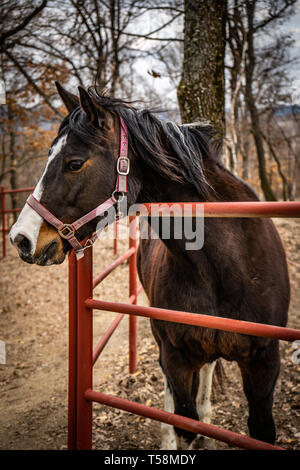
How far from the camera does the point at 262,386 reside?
66.0 inches

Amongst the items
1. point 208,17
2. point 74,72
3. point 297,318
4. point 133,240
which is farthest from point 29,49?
point 297,318

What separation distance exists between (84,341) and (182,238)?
2.31 feet

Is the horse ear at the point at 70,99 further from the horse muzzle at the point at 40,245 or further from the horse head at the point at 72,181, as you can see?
the horse muzzle at the point at 40,245

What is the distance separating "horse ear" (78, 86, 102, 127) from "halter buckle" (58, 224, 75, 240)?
502mm

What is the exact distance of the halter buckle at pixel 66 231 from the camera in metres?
1.36

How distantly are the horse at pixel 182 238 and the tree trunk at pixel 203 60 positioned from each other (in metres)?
1.54

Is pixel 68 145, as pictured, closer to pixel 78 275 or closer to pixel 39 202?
pixel 39 202

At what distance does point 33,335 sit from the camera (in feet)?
14.0

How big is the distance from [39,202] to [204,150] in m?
0.95

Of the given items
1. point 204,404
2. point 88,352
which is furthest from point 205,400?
point 88,352

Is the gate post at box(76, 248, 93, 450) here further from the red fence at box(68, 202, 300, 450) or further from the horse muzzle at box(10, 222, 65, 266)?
the horse muzzle at box(10, 222, 65, 266)

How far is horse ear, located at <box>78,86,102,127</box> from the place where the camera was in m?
1.36

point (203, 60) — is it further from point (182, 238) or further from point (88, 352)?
point (88, 352)

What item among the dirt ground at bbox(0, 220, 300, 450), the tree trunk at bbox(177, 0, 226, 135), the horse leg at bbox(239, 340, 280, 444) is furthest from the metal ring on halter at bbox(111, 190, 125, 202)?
the tree trunk at bbox(177, 0, 226, 135)
